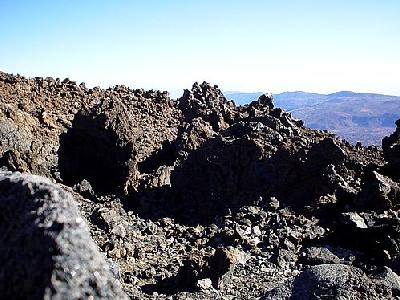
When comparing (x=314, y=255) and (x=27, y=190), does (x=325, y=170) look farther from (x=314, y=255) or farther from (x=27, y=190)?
(x=27, y=190)

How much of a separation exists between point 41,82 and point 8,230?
19684 millimetres

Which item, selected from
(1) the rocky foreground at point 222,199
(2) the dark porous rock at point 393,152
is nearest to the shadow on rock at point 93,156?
(1) the rocky foreground at point 222,199

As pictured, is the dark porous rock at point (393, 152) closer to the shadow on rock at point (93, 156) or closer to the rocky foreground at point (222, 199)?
the rocky foreground at point (222, 199)

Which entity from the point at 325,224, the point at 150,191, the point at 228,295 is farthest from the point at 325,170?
the point at 228,295

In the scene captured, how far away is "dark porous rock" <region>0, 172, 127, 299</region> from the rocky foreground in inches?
110

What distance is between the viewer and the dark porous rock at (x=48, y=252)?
225 centimetres

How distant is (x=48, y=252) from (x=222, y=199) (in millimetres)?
11023

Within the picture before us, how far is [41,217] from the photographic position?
2.45 metres

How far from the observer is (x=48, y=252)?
7.59 ft

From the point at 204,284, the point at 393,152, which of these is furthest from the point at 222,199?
the point at 204,284

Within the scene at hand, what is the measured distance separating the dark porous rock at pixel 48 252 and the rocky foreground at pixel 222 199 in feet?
9.14

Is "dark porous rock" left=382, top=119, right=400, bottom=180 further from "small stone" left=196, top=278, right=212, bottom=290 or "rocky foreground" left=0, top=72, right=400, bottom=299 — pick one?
"small stone" left=196, top=278, right=212, bottom=290

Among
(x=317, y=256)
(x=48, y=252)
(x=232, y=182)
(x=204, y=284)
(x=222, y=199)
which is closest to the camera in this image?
(x=48, y=252)

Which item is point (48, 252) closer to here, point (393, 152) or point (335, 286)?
point (335, 286)
